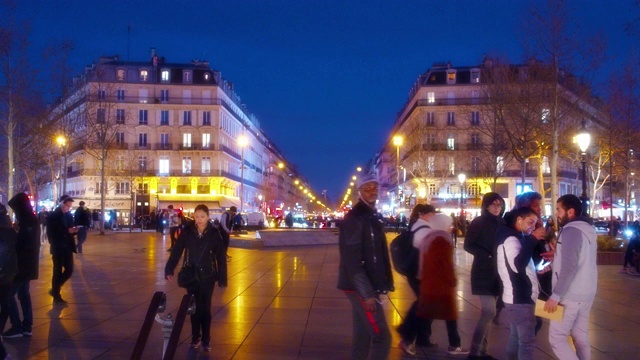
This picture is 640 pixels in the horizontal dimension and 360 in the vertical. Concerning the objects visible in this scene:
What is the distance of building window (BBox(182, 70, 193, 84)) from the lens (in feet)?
270

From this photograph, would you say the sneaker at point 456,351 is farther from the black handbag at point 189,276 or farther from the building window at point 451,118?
the building window at point 451,118

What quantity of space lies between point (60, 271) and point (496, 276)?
794cm

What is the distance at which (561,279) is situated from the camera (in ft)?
21.2

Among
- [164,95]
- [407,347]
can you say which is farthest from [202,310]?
[164,95]

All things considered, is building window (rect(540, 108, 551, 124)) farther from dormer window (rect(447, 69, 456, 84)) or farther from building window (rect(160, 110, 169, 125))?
building window (rect(160, 110, 169, 125))

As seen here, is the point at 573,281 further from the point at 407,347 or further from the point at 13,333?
the point at 13,333

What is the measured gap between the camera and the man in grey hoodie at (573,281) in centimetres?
646

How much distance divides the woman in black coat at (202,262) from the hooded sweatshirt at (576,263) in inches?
159

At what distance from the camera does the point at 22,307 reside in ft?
31.6

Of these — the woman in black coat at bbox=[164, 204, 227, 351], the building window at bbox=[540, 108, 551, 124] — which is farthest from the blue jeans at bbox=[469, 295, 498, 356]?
the building window at bbox=[540, 108, 551, 124]

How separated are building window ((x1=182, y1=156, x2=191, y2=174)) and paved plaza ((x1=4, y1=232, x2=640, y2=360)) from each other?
63.6 meters

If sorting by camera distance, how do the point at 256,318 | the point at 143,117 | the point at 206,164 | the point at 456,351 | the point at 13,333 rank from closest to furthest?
the point at 456,351, the point at 13,333, the point at 256,318, the point at 143,117, the point at 206,164

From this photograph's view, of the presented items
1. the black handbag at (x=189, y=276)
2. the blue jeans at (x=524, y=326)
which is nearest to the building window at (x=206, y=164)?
the black handbag at (x=189, y=276)

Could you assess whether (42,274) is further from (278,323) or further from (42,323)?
(278,323)
